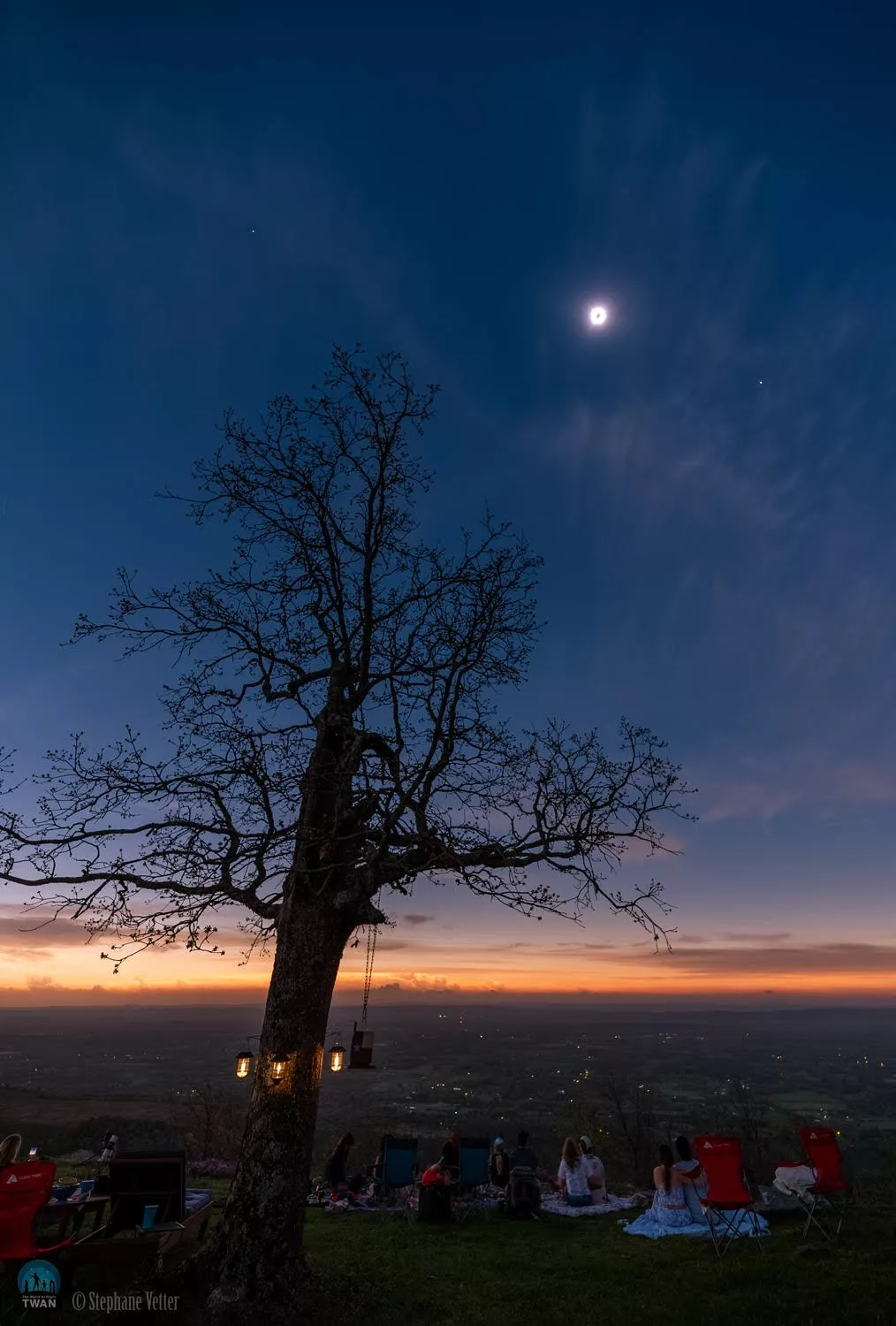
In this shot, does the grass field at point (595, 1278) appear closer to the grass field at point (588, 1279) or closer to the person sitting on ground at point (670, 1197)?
the grass field at point (588, 1279)

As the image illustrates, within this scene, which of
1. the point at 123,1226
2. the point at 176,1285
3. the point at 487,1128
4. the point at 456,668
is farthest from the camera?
the point at 487,1128

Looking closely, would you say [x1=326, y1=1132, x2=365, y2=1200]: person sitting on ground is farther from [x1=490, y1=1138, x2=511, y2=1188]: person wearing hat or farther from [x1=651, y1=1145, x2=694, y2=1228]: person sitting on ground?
[x1=651, y1=1145, x2=694, y2=1228]: person sitting on ground

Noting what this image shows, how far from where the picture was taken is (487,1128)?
4859 cm

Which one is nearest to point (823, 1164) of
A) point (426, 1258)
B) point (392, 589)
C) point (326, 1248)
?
point (426, 1258)

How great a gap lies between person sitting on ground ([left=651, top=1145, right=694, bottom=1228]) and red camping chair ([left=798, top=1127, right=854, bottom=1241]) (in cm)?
190

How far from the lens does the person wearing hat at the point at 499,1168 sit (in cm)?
1388

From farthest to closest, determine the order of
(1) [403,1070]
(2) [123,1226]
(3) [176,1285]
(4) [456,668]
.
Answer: (1) [403,1070]
(4) [456,668]
(2) [123,1226]
(3) [176,1285]

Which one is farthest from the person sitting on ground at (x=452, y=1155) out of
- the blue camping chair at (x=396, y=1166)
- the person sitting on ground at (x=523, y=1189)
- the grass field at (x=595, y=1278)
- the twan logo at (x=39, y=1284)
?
the twan logo at (x=39, y=1284)

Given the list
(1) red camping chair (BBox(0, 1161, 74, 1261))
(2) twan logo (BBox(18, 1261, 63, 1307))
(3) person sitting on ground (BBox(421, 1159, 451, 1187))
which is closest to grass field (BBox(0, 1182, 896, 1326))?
(2) twan logo (BBox(18, 1261, 63, 1307))

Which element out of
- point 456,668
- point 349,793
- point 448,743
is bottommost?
point 349,793

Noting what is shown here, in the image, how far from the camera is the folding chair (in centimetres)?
1285

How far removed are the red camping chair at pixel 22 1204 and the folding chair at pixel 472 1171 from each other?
791 cm

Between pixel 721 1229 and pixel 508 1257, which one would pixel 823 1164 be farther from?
pixel 508 1257

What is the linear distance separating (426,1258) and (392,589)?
9.78m
